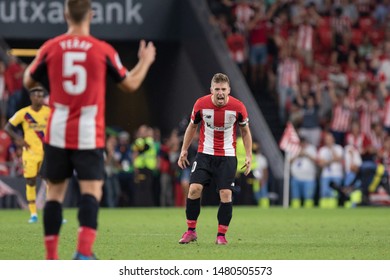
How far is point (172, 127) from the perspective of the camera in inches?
1293

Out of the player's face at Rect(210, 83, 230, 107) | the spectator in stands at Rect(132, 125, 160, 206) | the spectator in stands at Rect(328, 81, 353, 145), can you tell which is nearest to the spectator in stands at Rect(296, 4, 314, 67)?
the spectator in stands at Rect(328, 81, 353, 145)

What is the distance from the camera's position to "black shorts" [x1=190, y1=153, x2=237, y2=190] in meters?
14.1

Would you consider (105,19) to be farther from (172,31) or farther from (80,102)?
(80,102)

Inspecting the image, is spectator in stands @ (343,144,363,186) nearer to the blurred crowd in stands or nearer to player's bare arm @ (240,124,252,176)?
the blurred crowd in stands

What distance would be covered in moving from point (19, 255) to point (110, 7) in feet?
64.6

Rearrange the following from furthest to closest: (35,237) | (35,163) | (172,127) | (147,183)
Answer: (172,127) → (147,183) → (35,163) → (35,237)

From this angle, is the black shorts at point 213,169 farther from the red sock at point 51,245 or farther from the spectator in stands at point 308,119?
the spectator in stands at point 308,119

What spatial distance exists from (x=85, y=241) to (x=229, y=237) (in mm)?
5797

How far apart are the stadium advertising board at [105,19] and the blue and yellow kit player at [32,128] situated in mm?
11978

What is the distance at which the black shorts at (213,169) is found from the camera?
1408cm

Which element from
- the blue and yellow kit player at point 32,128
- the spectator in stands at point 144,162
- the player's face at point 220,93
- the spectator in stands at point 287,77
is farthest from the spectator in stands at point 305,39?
the player's face at point 220,93
